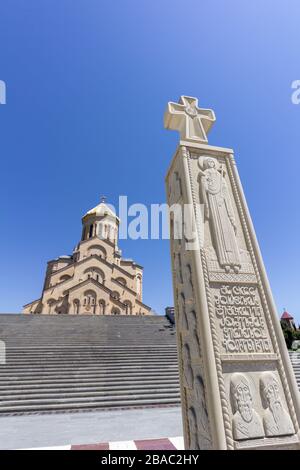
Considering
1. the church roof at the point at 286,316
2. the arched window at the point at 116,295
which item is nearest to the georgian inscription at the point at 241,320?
the arched window at the point at 116,295

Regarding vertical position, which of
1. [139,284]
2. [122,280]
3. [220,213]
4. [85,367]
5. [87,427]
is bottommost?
[87,427]

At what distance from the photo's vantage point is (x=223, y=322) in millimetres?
2250

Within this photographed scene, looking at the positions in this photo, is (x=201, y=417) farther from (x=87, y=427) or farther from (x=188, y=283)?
(x=87, y=427)

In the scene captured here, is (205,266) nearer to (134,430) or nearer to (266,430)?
(266,430)

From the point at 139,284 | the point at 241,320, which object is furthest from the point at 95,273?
the point at 241,320

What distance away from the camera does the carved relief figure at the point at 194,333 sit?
2.24 m

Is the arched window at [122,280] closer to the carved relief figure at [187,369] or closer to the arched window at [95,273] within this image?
the arched window at [95,273]

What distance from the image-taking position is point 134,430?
14.1ft

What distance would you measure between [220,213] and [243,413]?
1911mm

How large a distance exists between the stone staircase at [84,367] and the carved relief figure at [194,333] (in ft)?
17.0

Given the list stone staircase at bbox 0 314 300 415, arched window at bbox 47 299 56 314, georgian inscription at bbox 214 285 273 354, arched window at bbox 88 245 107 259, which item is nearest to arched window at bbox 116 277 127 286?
arched window at bbox 88 245 107 259

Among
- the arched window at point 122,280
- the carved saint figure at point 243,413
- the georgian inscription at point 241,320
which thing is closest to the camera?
the carved saint figure at point 243,413

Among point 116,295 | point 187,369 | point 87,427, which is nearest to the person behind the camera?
point 187,369

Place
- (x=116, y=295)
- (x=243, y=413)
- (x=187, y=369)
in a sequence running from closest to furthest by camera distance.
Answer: (x=243, y=413) < (x=187, y=369) < (x=116, y=295)
